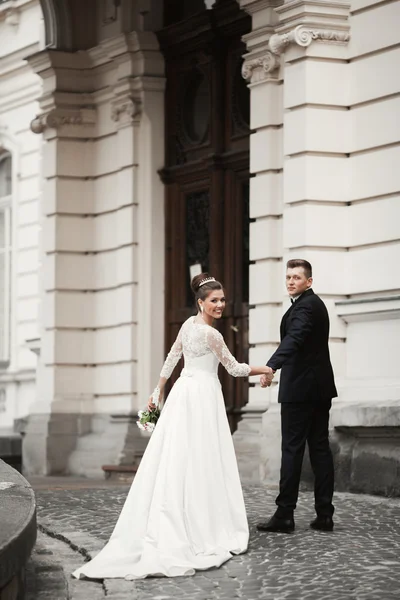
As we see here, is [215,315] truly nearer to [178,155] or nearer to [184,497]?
[184,497]

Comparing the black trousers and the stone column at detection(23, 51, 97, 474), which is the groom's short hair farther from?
the stone column at detection(23, 51, 97, 474)

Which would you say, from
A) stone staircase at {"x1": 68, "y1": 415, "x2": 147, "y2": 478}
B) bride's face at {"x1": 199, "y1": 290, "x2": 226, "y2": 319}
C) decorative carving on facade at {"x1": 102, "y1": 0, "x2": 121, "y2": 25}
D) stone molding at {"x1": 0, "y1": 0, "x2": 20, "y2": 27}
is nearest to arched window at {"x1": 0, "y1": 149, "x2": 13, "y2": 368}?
stone molding at {"x1": 0, "y1": 0, "x2": 20, "y2": 27}

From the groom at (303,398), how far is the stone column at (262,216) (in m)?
4.25

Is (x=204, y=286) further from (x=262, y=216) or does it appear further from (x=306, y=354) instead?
(x=262, y=216)

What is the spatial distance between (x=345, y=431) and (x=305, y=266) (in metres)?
3.36

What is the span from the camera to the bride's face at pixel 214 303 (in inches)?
395

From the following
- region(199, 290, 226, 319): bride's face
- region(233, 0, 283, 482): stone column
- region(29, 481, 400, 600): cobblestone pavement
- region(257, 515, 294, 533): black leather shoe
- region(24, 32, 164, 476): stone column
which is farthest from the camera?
region(24, 32, 164, 476): stone column

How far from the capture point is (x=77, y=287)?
63.3 feet

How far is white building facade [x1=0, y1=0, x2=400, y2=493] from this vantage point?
554 inches

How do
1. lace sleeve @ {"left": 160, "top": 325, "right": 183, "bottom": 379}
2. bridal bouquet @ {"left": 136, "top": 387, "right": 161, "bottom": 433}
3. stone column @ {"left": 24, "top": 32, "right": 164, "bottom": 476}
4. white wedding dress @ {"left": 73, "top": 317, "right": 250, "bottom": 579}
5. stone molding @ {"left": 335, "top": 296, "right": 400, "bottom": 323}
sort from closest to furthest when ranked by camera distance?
white wedding dress @ {"left": 73, "top": 317, "right": 250, "bottom": 579}, bridal bouquet @ {"left": 136, "top": 387, "right": 161, "bottom": 433}, lace sleeve @ {"left": 160, "top": 325, "right": 183, "bottom": 379}, stone molding @ {"left": 335, "top": 296, "right": 400, "bottom": 323}, stone column @ {"left": 24, "top": 32, "right": 164, "bottom": 476}

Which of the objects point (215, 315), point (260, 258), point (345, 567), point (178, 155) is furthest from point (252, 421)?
point (345, 567)

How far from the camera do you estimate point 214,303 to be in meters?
10.1

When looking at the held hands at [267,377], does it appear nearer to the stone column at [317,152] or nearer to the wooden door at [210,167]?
the stone column at [317,152]

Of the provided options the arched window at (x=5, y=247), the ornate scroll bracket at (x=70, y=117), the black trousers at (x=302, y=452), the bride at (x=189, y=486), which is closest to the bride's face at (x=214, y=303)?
the bride at (x=189, y=486)
